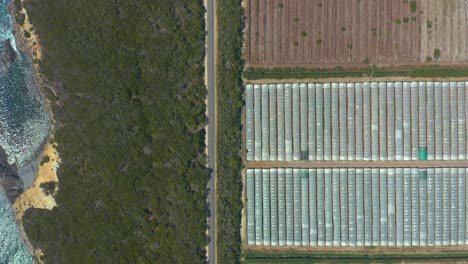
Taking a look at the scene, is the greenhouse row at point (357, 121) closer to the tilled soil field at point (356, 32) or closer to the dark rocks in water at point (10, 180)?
the tilled soil field at point (356, 32)

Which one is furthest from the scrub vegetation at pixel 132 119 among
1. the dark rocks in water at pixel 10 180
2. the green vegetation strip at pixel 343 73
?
the dark rocks in water at pixel 10 180

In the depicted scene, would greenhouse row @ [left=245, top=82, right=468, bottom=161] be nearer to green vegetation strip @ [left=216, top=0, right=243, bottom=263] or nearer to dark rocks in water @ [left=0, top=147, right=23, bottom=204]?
green vegetation strip @ [left=216, top=0, right=243, bottom=263]

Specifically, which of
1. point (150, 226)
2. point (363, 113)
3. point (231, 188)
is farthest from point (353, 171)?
point (150, 226)

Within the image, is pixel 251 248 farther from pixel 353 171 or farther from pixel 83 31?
pixel 83 31

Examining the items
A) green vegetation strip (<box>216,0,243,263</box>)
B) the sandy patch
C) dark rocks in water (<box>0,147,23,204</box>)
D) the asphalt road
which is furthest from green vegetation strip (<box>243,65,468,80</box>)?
dark rocks in water (<box>0,147,23,204</box>)

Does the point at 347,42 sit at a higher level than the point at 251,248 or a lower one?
higher
